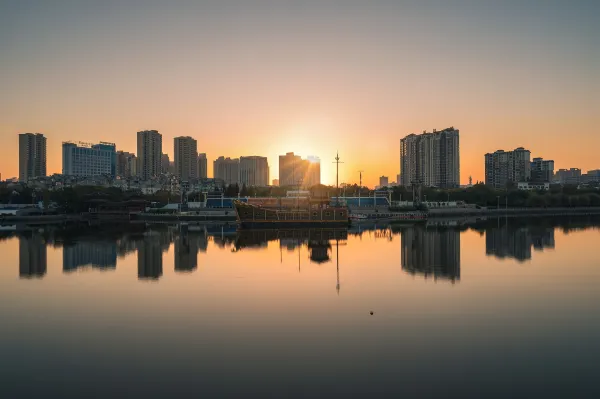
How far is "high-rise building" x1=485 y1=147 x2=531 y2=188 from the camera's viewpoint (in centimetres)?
14650

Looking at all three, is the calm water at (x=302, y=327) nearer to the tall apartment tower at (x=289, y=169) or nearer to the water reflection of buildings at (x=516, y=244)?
the water reflection of buildings at (x=516, y=244)

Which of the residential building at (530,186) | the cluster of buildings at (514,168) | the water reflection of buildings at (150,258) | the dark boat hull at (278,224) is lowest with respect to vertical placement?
the water reflection of buildings at (150,258)

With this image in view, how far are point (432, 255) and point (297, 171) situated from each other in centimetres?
14529

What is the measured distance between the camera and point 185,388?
912 cm

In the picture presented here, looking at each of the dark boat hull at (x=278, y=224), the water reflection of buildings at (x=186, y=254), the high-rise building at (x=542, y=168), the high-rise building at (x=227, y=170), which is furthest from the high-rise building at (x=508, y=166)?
the water reflection of buildings at (x=186, y=254)

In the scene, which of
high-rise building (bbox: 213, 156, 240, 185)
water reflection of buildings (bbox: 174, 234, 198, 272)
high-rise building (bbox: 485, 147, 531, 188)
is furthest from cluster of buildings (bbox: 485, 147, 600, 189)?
water reflection of buildings (bbox: 174, 234, 198, 272)

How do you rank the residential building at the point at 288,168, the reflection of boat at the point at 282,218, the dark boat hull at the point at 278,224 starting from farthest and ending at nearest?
the residential building at the point at 288,168, the reflection of boat at the point at 282,218, the dark boat hull at the point at 278,224

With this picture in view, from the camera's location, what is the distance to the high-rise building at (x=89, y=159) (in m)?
149

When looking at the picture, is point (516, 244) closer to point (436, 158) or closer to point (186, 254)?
point (186, 254)

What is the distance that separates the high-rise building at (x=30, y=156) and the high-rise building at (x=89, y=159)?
7332 millimetres

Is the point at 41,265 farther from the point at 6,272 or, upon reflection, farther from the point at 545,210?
the point at 545,210

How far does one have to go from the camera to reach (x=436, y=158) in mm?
136125

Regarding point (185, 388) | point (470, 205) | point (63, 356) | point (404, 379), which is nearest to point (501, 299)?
point (404, 379)

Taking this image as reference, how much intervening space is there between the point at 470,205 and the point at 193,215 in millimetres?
53787
